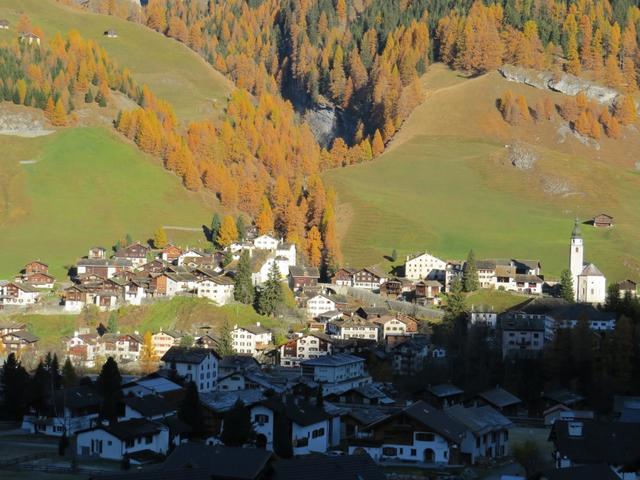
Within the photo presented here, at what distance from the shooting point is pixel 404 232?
11019 cm

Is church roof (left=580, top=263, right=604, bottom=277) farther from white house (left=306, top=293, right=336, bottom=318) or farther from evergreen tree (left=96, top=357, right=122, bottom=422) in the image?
evergreen tree (left=96, top=357, right=122, bottom=422)

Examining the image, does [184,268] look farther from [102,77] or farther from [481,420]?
[102,77]

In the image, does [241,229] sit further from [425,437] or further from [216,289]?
[425,437]

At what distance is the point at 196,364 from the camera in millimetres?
70250

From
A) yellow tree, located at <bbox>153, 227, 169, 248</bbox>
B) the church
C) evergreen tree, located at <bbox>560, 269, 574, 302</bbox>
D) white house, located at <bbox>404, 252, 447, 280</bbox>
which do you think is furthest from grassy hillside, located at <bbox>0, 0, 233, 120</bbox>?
the church

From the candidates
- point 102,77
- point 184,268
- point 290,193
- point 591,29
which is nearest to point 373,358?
point 184,268

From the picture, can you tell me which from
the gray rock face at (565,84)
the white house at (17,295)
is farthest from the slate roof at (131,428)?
the gray rock face at (565,84)

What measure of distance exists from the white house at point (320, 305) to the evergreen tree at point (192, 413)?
36.2 meters

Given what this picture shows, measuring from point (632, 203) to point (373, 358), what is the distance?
54.8m

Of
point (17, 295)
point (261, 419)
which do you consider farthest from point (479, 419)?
point (17, 295)

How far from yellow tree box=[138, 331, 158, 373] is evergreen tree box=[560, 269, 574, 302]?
28.9 metres

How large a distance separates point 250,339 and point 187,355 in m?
10.3

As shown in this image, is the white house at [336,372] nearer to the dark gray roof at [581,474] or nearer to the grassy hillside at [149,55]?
the dark gray roof at [581,474]

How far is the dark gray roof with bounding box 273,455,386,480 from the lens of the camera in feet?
121
